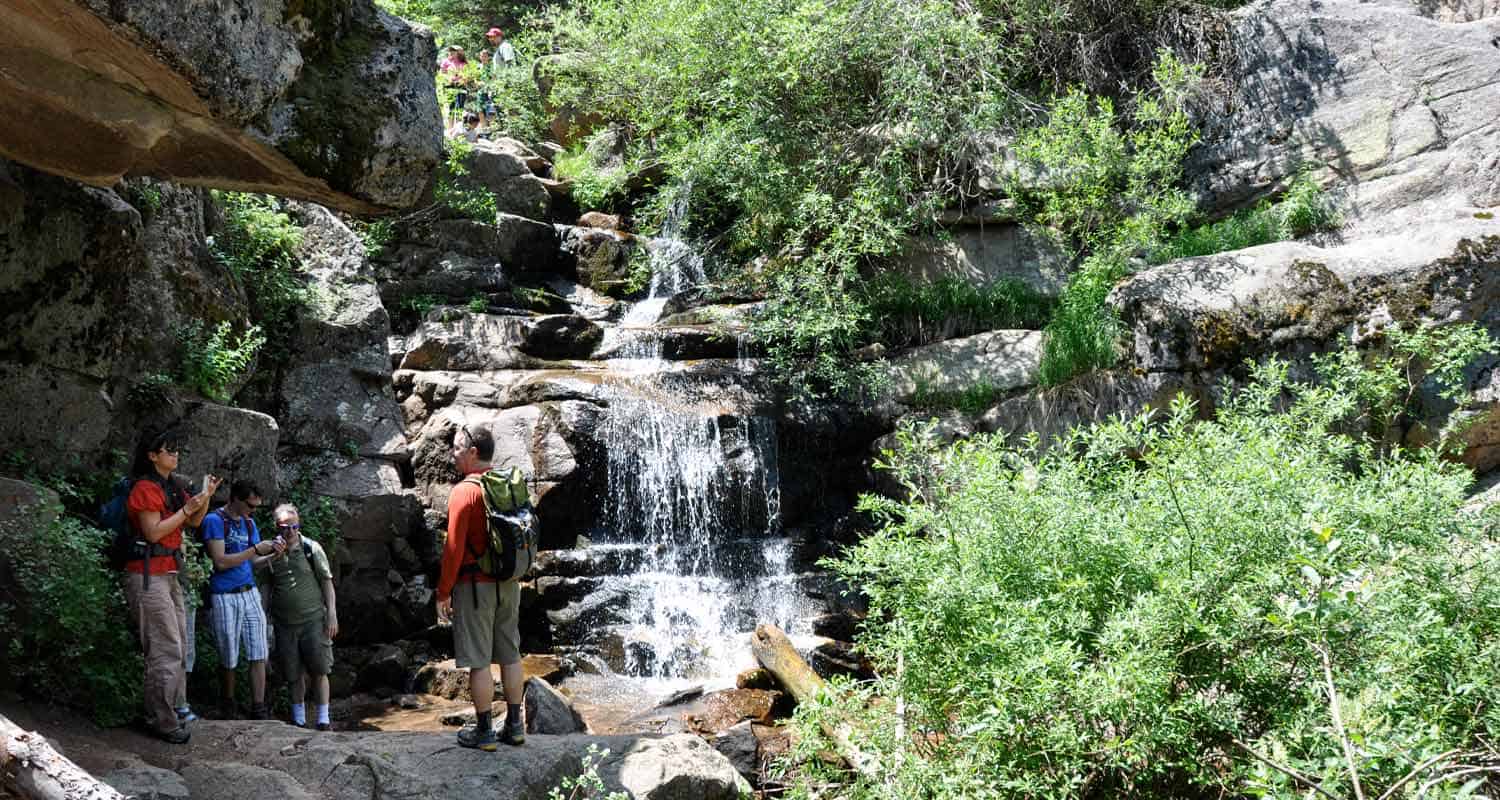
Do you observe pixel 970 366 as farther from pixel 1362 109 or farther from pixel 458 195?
pixel 458 195

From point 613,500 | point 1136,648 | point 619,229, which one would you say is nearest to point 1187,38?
point 619,229

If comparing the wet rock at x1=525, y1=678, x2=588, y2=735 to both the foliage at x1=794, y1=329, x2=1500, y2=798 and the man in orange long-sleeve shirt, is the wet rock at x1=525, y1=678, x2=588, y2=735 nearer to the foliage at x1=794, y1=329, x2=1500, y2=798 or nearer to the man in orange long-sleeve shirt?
the man in orange long-sleeve shirt

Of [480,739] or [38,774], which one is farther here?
[480,739]

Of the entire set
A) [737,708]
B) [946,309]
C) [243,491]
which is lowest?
[737,708]

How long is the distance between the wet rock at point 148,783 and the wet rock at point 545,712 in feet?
8.09

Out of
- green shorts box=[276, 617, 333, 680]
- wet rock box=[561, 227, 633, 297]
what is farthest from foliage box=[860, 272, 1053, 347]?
green shorts box=[276, 617, 333, 680]

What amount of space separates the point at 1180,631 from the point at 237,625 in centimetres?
558

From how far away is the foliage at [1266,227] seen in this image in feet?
39.8

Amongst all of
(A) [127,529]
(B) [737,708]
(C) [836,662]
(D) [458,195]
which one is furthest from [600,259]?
(A) [127,529]

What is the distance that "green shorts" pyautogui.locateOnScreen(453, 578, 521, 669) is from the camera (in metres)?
5.45

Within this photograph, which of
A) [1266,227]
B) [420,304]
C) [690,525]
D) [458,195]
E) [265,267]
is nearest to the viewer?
[265,267]

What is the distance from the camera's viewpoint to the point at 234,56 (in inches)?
201

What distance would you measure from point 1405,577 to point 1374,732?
39.5 inches

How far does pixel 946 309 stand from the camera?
13391 millimetres
